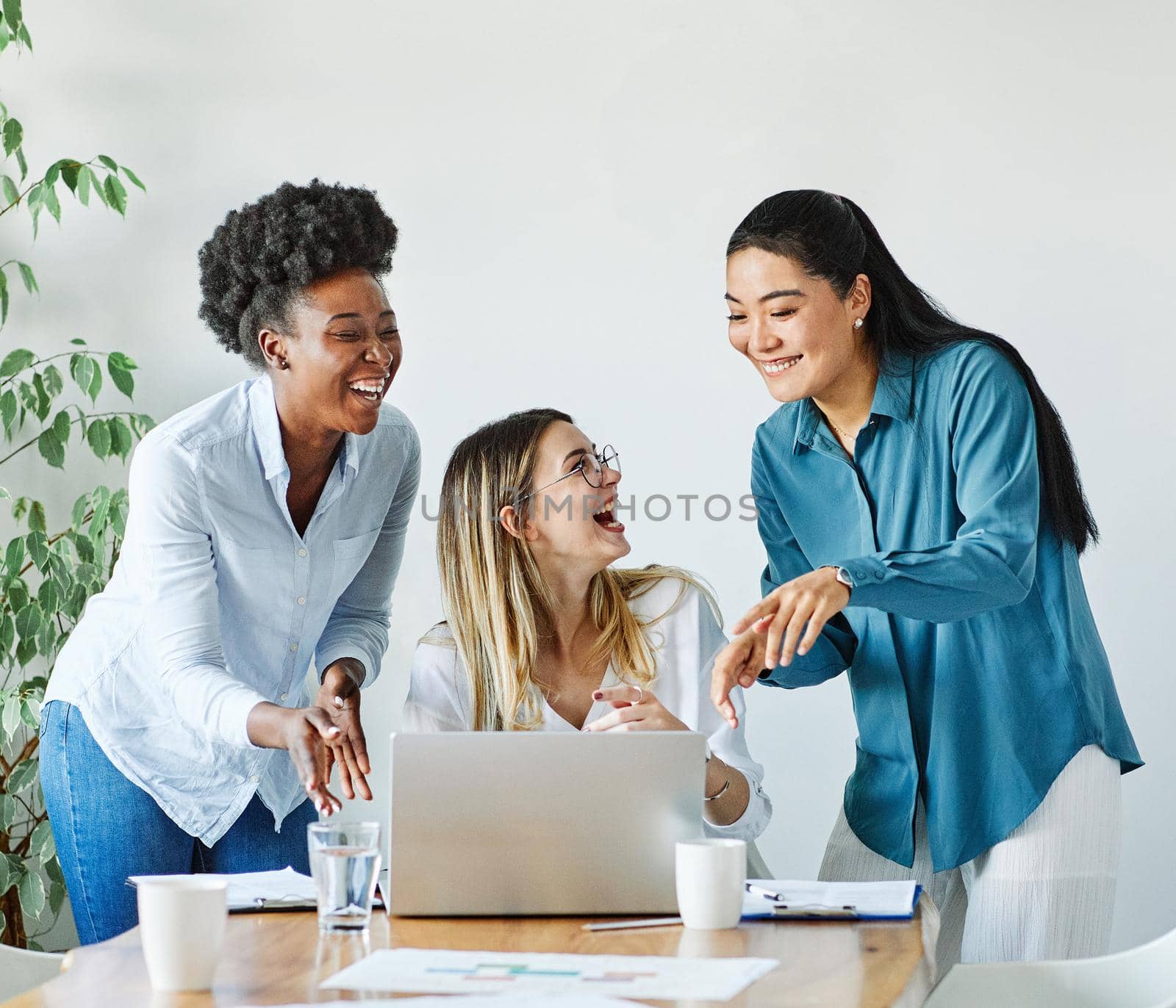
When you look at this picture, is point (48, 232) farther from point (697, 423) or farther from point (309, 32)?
point (697, 423)

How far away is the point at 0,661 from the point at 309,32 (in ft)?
5.43

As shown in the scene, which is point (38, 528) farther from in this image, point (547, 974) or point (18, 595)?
point (547, 974)

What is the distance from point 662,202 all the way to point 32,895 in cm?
210

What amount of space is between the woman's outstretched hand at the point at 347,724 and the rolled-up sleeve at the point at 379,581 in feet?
0.61

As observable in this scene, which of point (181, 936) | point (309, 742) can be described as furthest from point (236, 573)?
point (181, 936)

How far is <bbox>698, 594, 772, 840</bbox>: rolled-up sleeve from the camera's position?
187 centimetres

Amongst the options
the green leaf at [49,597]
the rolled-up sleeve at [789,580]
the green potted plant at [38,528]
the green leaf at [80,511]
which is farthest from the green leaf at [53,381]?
the rolled-up sleeve at [789,580]

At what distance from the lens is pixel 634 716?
1.71 meters

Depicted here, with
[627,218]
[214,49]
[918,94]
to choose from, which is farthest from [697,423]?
[214,49]

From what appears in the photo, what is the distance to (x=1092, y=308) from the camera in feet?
10.2

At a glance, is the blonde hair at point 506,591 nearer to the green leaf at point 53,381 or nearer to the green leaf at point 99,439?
the green leaf at point 99,439

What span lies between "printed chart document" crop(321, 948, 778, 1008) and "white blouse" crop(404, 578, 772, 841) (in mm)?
655

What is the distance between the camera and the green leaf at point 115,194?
2912mm

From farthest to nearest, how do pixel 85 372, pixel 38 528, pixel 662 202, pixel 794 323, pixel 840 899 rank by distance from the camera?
pixel 662 202, pixel 38 528, pixel 85 372, pixel 794 323, pixel 840 899
